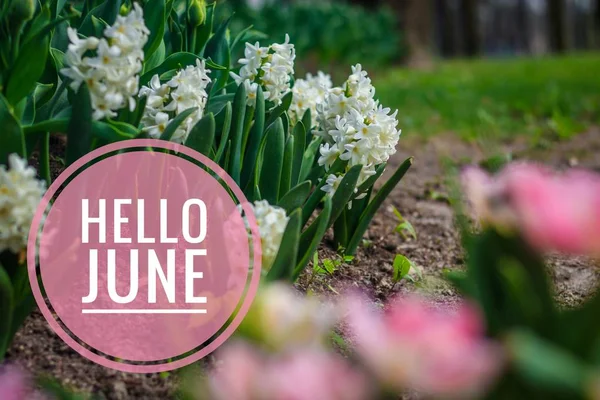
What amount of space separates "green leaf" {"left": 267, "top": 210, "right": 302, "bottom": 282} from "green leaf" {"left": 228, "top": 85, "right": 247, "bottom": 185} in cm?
42

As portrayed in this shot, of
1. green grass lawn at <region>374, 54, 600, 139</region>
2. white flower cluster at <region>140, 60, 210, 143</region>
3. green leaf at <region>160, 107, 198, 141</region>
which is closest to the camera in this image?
green leaf at <region>160, 107, 198, 141</region>

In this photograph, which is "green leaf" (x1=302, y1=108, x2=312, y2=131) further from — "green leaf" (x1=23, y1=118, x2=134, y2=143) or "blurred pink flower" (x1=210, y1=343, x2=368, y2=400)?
"blurred pink flower" (x1=210, y1=343, x2=368, y2=400)

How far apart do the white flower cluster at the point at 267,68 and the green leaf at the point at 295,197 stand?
37 centimetres

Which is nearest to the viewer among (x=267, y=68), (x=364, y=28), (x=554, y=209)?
(x=554, y=209)

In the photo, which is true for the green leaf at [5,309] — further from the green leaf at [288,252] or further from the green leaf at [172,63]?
the green leaf at [172,63]

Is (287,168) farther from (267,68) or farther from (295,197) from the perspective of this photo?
(267,68)

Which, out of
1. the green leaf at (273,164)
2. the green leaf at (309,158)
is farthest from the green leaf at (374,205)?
the green leaf at (273,164)

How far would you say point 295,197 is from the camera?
5.57ft

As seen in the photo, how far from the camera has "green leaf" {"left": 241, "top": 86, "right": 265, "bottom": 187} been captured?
6.18 feet

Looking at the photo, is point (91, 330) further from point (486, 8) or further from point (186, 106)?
point (486, 8)

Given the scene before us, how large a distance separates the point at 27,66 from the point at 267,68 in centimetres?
70

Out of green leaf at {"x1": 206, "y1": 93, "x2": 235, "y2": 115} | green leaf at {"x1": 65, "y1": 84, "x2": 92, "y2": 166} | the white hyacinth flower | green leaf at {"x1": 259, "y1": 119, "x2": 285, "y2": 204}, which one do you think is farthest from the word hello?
the white hyacinth flower

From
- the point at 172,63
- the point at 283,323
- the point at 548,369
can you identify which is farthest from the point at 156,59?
the point at 548,369

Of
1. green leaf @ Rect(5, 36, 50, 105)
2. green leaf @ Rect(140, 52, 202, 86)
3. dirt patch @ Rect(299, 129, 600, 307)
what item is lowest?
dirt patch @ Rect(299, 129, 600, 307)
